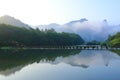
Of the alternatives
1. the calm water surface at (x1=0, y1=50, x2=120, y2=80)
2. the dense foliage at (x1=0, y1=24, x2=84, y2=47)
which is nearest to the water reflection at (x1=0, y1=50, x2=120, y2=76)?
the calm water surface at (x1=0, y1=50, x2=120, y2=80)

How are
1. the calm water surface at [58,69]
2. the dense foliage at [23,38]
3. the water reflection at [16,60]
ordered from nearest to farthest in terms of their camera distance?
1. the calm water surface at [58,69]
2. the water reflection at [16,60]
3. the dense foliage at [23,38]

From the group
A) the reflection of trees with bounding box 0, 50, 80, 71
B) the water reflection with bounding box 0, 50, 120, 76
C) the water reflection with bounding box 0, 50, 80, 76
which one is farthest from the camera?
the reflection of trees with bounding box 0, 50, 80, 71

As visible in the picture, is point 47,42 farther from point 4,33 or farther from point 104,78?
point 104,78

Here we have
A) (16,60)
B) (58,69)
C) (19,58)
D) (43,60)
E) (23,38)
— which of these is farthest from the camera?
(23,38)

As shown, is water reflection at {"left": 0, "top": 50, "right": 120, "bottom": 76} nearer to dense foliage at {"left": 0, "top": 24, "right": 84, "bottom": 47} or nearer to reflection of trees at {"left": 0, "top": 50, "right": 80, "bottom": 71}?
reflection of trees at {"left": 0, "top": 50, "right": 80, "bottom": 71}

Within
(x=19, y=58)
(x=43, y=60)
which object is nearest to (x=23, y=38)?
(x=19, y=58)

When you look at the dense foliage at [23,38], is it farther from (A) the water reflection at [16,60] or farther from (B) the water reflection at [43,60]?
(B) the water reflection at [43,60]

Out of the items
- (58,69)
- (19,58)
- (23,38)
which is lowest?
(58,69)

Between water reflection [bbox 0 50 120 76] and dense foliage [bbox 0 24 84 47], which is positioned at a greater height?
dense foliage [bbox 0 24 84 47]

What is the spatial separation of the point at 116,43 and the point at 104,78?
2447 inches

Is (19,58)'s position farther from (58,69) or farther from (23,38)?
(23,38)

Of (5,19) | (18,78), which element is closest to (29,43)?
(18,78)

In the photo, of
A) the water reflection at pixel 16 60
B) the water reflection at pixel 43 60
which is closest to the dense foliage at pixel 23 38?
the water reflection at pixel 16 60

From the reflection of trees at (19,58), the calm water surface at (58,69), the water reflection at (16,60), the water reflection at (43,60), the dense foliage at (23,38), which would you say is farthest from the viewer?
the dense foliage at (23,38)
